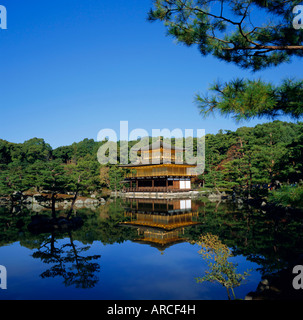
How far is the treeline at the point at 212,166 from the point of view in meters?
14.2

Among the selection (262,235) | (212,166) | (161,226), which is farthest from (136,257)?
(212,166)

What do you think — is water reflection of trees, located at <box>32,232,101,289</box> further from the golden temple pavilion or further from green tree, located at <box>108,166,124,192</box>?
green tree, located at <box>108,166,124,192</box>

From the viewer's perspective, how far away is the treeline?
14.2m

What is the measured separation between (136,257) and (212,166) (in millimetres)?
29520

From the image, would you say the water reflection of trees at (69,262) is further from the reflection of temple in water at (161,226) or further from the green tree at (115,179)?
the green tree at (115,179)

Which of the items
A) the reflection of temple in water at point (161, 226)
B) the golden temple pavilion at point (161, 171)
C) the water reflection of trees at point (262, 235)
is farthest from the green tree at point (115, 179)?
the water reflection of trees at point (262, 235)

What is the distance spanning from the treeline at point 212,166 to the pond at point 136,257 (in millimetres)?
3189

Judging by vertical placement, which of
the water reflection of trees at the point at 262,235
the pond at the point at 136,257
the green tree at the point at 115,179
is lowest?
the pond at the point at 136,257

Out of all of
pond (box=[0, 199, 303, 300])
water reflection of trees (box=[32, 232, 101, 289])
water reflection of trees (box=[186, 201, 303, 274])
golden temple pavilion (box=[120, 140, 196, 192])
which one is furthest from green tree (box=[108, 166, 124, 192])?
water reflection of trees (box=[32, 232, 101, 289])

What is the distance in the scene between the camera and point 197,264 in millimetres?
7625

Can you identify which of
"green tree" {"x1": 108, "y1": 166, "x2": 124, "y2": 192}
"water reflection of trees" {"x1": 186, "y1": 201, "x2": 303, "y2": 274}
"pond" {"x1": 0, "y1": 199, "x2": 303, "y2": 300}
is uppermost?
"green tree" {"x1": 108, "y1": 166, "x2": 124, "y2": 192}

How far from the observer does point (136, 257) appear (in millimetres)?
8641

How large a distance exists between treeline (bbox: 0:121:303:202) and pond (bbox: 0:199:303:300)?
319 cm
